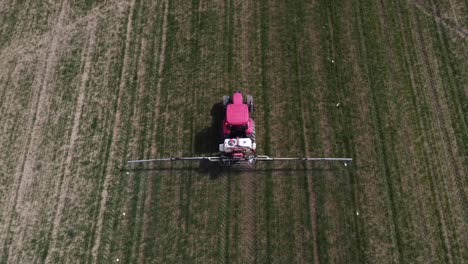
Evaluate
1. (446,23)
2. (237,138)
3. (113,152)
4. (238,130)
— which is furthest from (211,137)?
(446,23)

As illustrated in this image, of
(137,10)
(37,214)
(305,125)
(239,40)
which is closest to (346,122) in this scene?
(305,125)

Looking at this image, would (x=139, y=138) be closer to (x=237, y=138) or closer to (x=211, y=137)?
(x=211, y=137)

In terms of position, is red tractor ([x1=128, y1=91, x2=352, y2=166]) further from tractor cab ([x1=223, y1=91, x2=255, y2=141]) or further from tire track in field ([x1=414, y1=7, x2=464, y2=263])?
tire track in field ([x1=414, y1=7, x2=464, y2=263])

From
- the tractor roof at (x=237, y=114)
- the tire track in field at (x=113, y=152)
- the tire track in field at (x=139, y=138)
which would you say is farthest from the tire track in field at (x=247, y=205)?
the tire track in field at (x=113, y=152)

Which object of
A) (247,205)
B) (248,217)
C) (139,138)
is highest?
(139,138)

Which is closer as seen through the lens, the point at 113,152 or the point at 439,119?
the point at 113,152

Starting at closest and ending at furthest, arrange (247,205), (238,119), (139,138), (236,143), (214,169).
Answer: (236,143) → (238,119) → (247,205) → (214,169) → (139,138)

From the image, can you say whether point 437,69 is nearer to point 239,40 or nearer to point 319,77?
point 319,77

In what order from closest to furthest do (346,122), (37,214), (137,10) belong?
(37,214) < (346,122) < (137,10)
